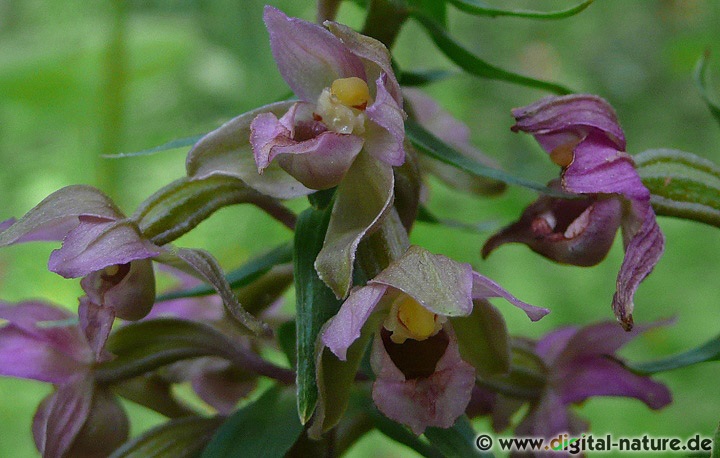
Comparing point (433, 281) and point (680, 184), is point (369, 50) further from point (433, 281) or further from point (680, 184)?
point (680, 184)

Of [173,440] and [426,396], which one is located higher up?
[426,396]

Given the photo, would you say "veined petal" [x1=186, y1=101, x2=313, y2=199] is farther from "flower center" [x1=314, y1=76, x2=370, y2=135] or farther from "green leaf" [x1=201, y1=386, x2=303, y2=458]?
"green leaf" [x1=201, y1=386, x2=303, y2=458]

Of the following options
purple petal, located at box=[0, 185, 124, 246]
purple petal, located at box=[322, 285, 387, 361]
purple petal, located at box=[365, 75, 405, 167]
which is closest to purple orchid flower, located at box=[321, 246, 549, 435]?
purple petal, located at box=[322, 285, 387, 361]

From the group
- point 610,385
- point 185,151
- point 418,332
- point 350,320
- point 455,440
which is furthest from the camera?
point 185,151

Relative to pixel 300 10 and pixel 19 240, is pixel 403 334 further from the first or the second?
pixel 300 10

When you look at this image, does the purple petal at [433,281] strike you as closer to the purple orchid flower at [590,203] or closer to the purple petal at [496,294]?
the purple petal at [496,294]

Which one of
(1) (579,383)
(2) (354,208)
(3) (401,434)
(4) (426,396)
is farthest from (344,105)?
(1) (579,383)

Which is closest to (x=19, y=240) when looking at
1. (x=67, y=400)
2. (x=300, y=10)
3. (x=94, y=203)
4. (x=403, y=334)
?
(x=94, y=203)
